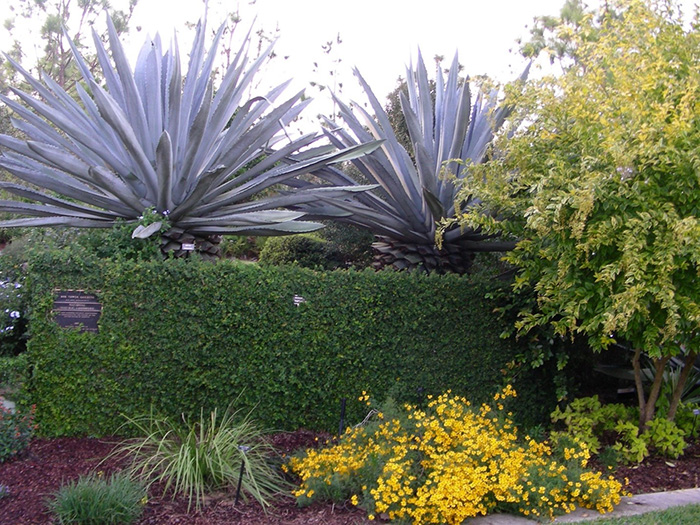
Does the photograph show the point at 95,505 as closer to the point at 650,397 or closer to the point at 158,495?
the point at 158,495

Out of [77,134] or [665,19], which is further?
[77,134]

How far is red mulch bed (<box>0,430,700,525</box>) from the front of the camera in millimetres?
4812

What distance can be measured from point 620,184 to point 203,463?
437 cm

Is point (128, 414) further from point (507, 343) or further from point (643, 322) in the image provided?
point (643, 322)

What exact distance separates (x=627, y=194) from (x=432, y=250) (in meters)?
3.18

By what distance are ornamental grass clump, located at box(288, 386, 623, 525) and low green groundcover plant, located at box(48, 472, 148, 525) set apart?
1.28m

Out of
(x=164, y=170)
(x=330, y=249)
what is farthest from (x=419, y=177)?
(x=164, y=170)

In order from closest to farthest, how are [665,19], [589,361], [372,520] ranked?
[372,520], [665,19], [589,361]

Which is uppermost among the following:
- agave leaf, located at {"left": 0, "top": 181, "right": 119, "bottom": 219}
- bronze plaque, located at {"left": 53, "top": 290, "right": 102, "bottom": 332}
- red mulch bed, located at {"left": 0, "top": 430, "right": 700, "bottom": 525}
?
agave leaf, located at {"left": 0, "top": 181, "right": 119, "bottom": 219}

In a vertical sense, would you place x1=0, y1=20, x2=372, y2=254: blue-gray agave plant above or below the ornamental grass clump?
above

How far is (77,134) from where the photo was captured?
6.90 m

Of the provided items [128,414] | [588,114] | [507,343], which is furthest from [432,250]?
[128,414]

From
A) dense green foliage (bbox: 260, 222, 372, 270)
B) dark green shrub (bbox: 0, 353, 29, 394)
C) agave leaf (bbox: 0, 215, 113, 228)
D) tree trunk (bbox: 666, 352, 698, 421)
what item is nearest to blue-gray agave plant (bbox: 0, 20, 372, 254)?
agave leaf (bbox: 0, 215, 113, 228)

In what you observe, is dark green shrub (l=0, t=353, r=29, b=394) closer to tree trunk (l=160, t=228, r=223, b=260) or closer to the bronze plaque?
the bronze plaque
